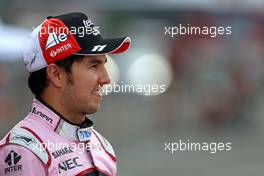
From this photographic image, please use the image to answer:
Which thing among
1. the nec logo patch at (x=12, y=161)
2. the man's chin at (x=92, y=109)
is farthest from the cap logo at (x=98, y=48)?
the nec logo patch at (x=12, y=161)

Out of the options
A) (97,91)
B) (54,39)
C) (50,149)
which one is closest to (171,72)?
(97,91)

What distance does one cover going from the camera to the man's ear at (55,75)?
3338 millimetres

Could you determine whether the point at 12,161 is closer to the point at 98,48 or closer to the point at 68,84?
the point at 68,84

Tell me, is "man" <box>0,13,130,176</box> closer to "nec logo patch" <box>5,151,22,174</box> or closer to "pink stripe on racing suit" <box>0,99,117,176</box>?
"pink stripe on racing suit" <box>0,99,117,176</box>

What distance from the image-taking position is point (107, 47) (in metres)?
3.38

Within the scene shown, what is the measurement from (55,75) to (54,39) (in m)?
0.16

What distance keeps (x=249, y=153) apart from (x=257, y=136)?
1925 millimetres

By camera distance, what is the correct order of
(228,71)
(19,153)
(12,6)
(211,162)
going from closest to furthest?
1. (19,153)
2. (211,162)
3. (12,6)
4. (228,71)

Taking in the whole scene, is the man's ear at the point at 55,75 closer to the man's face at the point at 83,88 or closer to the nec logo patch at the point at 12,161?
the man's face at the point at 83,88

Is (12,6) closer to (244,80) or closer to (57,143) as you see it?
(244,80)

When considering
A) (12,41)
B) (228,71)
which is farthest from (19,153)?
(228,71)

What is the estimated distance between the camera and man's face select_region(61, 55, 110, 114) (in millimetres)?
3361

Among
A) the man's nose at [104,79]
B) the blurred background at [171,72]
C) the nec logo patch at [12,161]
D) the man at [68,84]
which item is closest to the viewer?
the nec logo patch at [12,161]

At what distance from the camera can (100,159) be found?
341cm
